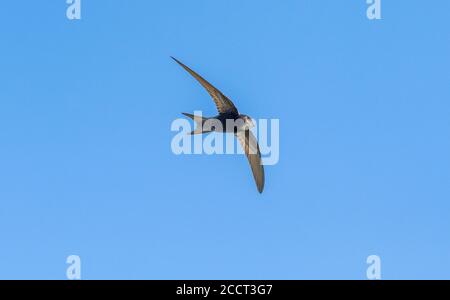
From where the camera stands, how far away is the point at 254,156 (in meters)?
17.2

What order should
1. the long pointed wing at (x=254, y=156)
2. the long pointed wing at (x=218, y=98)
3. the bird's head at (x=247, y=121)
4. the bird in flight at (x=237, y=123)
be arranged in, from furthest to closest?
the long pointed wing at (x=254, y=156), the bird's head at (x=247, y=121), the bird in flight at (x=237, y=123), the long pointed wing at (x=218, y=98)

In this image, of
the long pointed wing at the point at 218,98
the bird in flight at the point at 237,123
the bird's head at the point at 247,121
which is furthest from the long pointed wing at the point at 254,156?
the long pointed wing at the point at 218,98

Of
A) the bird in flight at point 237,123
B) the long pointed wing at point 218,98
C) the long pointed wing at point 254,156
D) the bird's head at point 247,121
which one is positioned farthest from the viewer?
the long pointed wing at point 254,156

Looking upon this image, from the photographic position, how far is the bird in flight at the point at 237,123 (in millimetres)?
14813

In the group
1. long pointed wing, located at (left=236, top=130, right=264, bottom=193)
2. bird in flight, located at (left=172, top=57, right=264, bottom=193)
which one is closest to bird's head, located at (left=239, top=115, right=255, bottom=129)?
bird in flight, located at (left=172, top=57, right=264, bottom=193)

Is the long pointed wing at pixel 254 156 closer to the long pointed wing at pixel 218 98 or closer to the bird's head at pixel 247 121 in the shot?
the bird's head at pixel 247 121

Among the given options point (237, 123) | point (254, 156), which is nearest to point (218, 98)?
point (237, 123)

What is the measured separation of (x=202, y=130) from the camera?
15375mm

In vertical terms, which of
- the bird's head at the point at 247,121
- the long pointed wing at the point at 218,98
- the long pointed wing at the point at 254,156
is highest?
the long pointed wing at the point at 218,98

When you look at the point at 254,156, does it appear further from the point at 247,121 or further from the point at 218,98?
the point at 218,98

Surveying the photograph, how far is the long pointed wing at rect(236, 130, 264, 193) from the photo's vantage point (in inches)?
664
